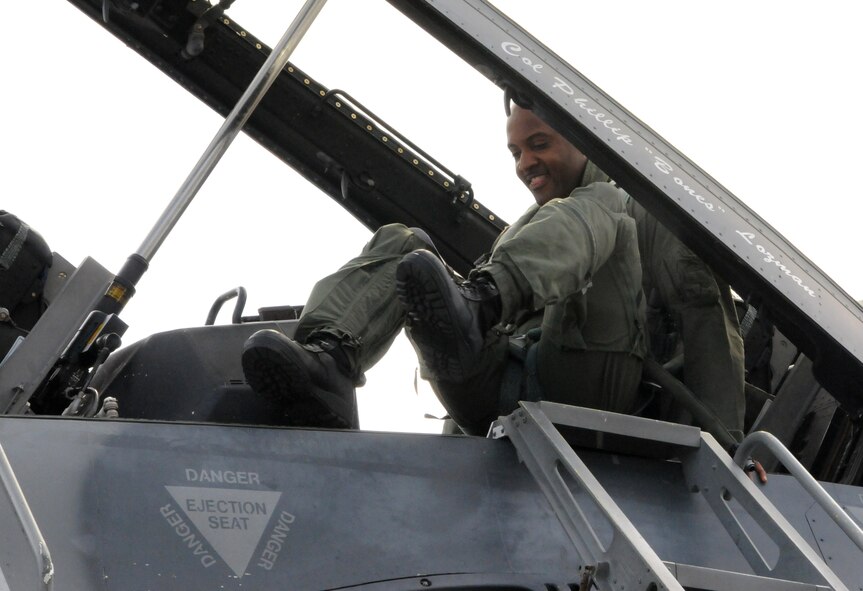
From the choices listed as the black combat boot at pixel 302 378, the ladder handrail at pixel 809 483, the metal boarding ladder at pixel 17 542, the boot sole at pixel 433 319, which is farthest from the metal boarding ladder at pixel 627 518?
the metal boarding ladder at pixel 17 542

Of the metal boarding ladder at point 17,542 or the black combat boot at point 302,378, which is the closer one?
the metal boarding ladder at point 17,542

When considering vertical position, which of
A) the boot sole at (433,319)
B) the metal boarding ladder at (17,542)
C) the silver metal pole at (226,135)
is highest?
the silver metal pole at (226,135)

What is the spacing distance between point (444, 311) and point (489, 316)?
7.8 inches

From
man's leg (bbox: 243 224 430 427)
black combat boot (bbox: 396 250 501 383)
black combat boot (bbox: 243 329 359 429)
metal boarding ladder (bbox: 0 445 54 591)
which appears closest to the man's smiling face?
man's leg (bbox: 243 224 430 427)

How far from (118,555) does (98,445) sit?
277 mm

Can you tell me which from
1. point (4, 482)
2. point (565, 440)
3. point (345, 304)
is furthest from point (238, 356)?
point (4, 482)

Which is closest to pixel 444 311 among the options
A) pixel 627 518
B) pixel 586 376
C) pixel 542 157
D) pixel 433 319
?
pixel 433 319

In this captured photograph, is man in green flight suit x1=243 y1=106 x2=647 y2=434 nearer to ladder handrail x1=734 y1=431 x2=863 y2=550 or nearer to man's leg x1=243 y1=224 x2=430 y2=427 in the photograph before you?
man's leg x1=243 y1=224 x2=430 y2=427

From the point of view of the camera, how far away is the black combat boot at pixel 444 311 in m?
3.17

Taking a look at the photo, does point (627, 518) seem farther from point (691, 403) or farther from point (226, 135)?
point (226, 135)

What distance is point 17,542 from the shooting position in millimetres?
2172

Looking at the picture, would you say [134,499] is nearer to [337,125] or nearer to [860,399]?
[860,399]

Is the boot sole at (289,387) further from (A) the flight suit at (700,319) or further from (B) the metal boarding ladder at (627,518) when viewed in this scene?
(A) the flight suit at (700,319)

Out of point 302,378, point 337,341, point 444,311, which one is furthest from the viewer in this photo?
point 337,341
